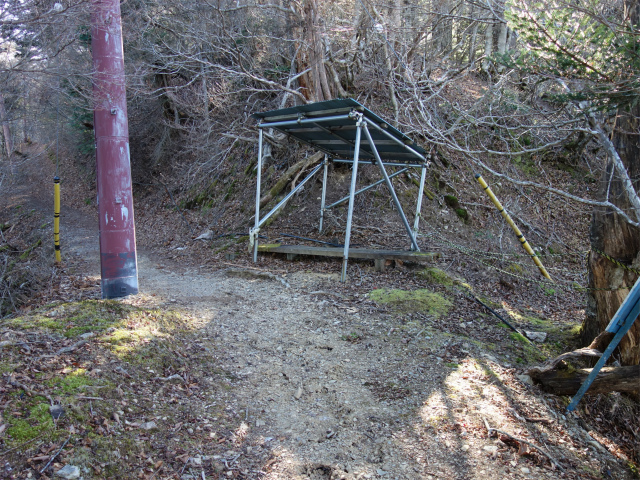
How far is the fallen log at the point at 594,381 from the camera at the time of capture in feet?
13.2

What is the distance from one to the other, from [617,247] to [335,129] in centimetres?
488

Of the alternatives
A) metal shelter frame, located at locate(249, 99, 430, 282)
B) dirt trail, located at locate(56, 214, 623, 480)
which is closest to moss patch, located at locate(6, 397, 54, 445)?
dirt trail, located at locate(56, 214, 623, 480)

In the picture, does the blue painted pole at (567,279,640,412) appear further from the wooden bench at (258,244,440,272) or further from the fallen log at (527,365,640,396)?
the wooden bench at (258,244,440,272)

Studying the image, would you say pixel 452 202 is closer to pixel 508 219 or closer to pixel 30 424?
pixel 508 219

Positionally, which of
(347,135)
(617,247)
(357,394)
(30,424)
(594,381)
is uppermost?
(347,135)

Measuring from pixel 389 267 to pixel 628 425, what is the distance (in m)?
4.44

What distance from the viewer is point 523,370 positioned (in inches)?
183

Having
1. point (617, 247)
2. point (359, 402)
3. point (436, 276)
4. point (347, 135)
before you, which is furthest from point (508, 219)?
point (359, 402)

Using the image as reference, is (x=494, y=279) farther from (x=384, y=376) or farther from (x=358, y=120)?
(x=384, y=376)

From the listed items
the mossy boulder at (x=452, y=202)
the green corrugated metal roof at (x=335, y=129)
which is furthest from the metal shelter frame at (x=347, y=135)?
the mossy boulder at (x=452, y=202)

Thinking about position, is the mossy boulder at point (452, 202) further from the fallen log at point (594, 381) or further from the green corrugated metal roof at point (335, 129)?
the fallen log at point (594, 381)

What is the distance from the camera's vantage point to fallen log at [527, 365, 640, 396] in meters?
4.01

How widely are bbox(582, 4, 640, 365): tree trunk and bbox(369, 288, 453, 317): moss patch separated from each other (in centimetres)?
198

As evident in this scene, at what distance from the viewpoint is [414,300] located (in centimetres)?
657
